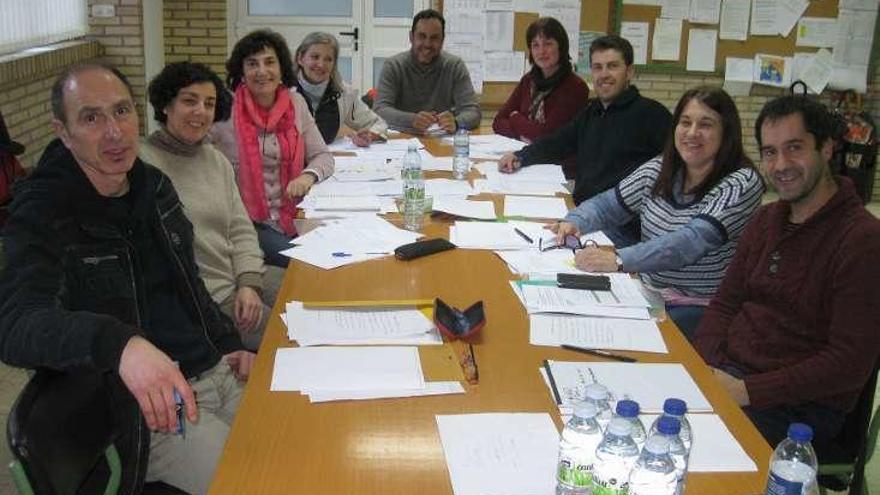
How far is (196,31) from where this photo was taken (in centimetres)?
634

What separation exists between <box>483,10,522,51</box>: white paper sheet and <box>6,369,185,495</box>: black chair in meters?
5.03

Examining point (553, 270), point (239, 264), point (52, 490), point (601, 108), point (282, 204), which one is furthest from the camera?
point (601, 108)

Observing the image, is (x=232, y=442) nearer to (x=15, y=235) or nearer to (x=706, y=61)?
(x=15, y=235)

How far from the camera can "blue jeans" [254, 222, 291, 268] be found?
317cm

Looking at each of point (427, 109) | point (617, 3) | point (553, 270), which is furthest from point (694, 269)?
point (617, 3)

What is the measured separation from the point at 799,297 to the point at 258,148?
2085 millimetres

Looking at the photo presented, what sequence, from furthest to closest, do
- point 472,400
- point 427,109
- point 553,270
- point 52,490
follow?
point 427,109
point 553,270
point 472,400
point 52,490

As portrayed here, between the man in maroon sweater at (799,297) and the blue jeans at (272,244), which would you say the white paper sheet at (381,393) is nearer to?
the man in maroon sweater at (799,297)

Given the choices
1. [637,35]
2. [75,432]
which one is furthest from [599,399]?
[637,35]

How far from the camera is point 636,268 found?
2518 mm

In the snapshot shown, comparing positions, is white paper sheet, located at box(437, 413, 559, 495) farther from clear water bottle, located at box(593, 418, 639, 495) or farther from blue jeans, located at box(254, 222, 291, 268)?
blue jeans, located at box(254, 222, 291, 268)

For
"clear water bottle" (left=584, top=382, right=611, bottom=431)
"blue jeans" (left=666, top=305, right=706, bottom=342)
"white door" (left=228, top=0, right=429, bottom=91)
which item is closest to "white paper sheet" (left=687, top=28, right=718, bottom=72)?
"white door" (left=228, top=0, right=429, bottom=91)

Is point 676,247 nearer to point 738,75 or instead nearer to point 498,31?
point 498,31

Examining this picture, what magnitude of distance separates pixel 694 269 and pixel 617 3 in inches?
157
